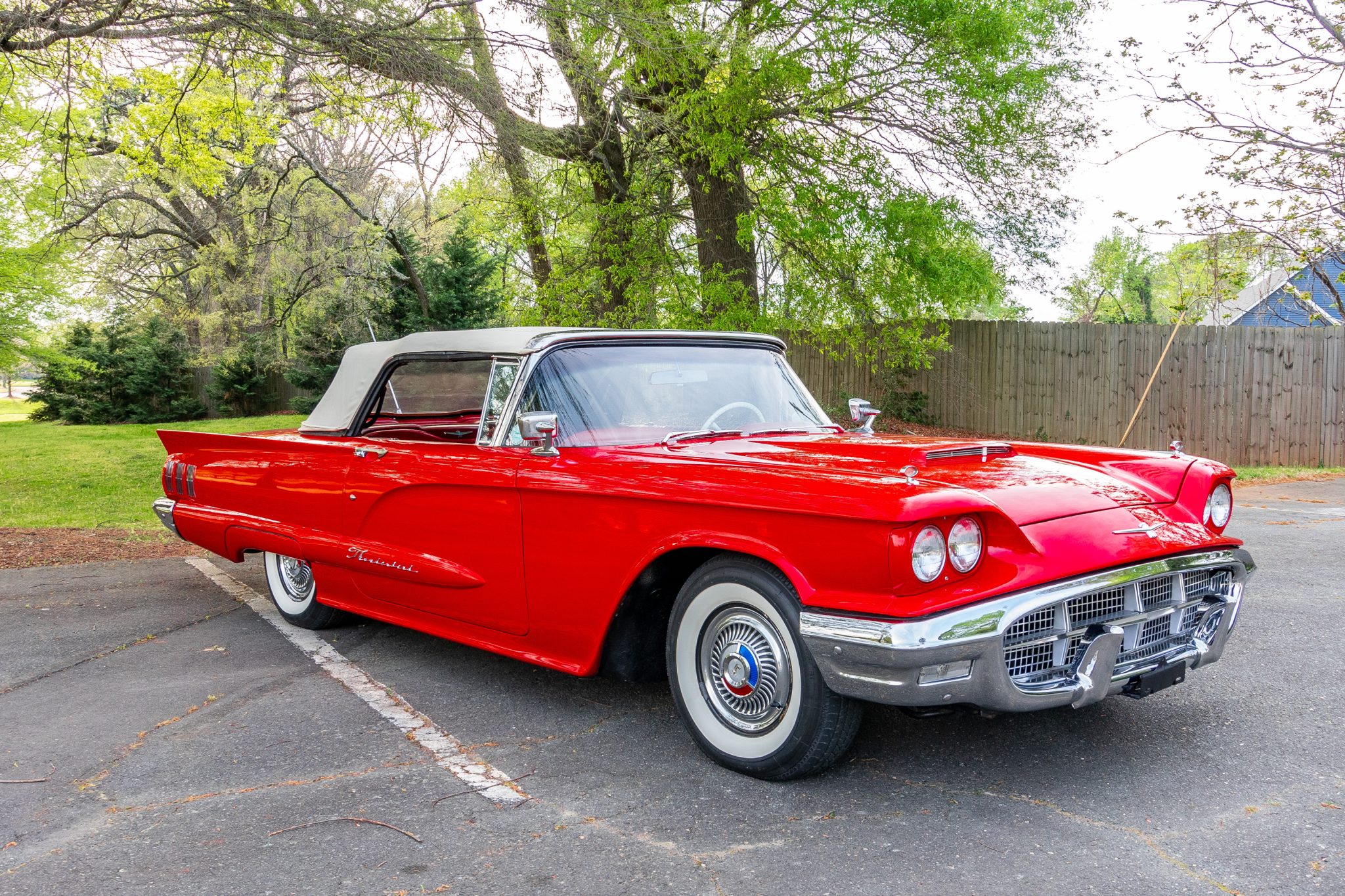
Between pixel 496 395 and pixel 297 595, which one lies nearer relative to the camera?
pixel 496 395

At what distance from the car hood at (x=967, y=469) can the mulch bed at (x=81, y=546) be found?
629 cm

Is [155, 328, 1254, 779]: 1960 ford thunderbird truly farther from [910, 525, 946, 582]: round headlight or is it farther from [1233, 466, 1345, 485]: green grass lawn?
[1233, 466, 1345, 485]: green grass lawn

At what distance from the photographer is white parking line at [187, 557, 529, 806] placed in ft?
11.5

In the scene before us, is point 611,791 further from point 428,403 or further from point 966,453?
point 428,403

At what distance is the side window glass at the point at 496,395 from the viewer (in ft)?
14.6

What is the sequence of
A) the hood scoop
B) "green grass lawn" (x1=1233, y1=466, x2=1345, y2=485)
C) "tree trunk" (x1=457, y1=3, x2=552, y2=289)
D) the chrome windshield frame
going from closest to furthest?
the hood scoop, the chrome windshield frame, "tree trunk" (x1=457, y1=3, x2=552, y2=289), "green grass lawn" (x1=1233, y1=466, x2=1345, y2=485)

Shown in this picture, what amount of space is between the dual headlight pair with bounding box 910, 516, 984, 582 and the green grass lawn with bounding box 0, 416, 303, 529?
953 cm

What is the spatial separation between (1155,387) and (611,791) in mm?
14855

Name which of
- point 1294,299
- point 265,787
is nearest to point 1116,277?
point 1294,299

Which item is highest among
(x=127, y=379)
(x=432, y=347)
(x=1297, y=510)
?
(x=127, y=379)

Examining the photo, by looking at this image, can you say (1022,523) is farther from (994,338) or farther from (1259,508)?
(994,338)

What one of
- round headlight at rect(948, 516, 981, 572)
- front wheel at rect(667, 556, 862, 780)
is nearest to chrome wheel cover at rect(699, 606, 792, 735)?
front wheel at rect(667, 556, 862, 780)

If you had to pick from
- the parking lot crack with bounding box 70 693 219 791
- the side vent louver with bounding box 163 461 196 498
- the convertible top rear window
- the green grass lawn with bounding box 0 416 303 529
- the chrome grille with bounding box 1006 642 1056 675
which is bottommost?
the parking lot crack with bounding box 70 693 219 791

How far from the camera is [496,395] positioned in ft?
14.8
